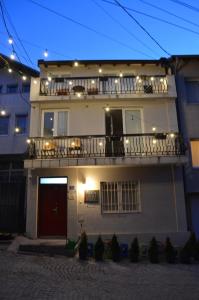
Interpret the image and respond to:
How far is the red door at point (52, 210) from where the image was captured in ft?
35.8

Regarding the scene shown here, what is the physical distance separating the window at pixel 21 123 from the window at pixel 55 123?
2.84 m

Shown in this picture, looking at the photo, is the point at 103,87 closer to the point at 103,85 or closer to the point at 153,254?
the point at 103,85

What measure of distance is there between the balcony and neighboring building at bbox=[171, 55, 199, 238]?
1.06 m

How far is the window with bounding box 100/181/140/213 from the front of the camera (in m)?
11.0

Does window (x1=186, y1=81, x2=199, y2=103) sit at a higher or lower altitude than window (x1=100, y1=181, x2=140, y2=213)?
higher

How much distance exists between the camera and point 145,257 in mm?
9352

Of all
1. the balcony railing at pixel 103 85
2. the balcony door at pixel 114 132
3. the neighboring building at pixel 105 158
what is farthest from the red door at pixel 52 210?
the balcony railing at pixel 103 85

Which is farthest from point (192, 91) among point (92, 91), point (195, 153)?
point (92, 91)

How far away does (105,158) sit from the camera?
10656 mm

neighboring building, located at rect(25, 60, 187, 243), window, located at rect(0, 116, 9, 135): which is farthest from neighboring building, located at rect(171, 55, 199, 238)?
window, located at rect(0, 116, 9, 135)

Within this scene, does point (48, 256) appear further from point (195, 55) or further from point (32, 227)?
point (195, 55)

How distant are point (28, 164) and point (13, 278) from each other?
4926 millimetres

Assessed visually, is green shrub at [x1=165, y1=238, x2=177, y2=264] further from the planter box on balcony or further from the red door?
the planter box on balcony

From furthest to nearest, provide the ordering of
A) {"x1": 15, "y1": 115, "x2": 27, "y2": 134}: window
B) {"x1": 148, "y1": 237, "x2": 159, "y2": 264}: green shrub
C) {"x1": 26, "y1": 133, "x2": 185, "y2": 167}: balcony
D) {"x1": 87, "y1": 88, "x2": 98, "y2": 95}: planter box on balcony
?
1. {"x1": 15, "y1": 115, "x2": 27, "y2": 134}: window
2. {"x1": 87, "y1": 88, "x2": 98, "y2": 95}: planter box on balcony
3. {"x1": 26, "y1": 133, "x2": 185, "y2": 167}: balcony
4. {"x1": 148, "y1": 237, "x2": 159, "y2": 264}: green shrub
